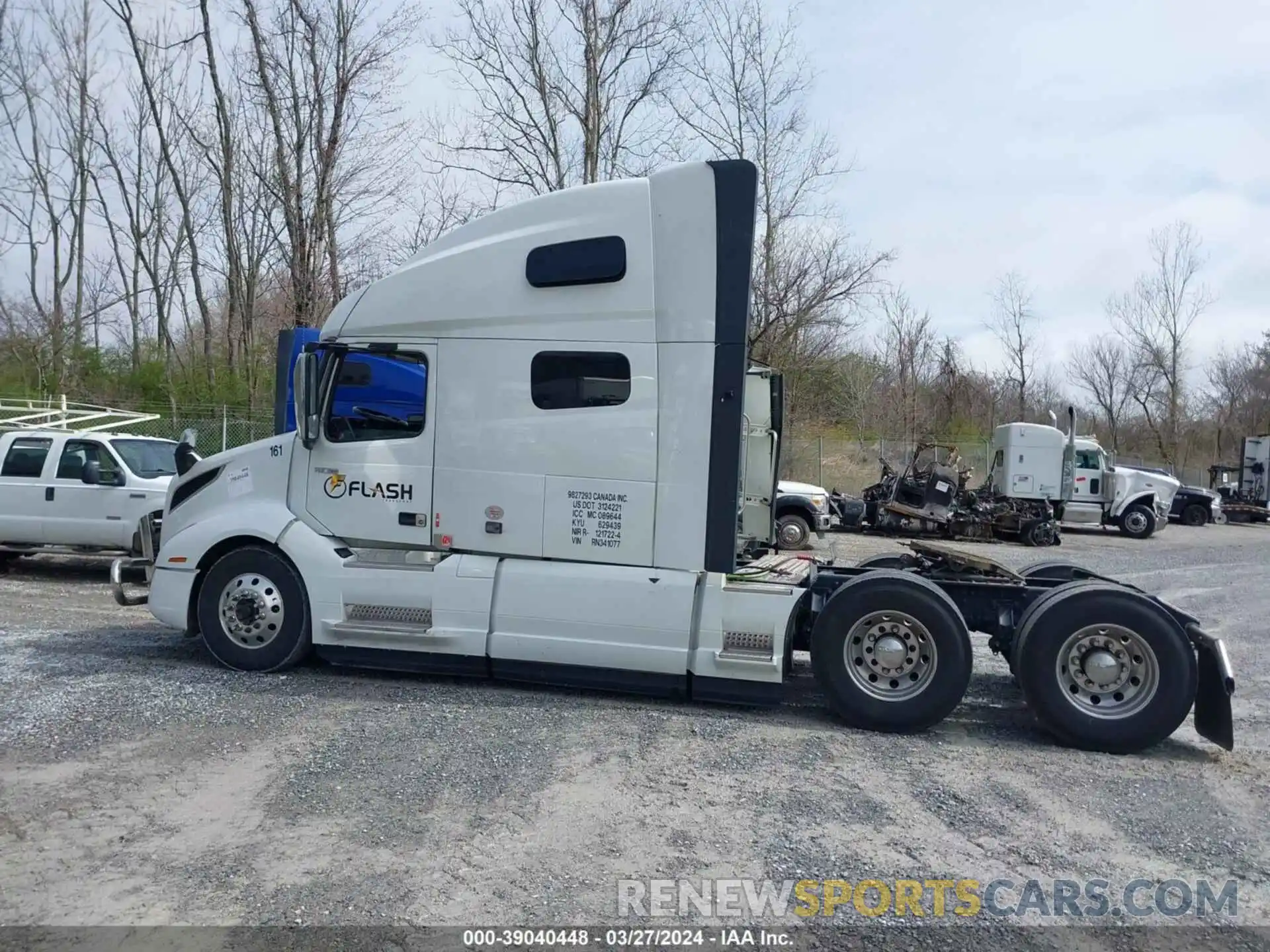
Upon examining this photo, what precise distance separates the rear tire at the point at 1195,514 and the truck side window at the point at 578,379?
29599 mm

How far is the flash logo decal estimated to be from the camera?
7680 mm

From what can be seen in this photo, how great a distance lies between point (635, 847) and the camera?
4.61 metres

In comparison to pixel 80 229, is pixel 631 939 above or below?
below

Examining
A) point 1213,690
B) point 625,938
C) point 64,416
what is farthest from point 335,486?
point 64,416

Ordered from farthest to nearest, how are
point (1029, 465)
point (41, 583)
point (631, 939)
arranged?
point (1029, 465), point (41, 583), point (631, 939)

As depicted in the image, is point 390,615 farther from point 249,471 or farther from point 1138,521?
point 1138,521

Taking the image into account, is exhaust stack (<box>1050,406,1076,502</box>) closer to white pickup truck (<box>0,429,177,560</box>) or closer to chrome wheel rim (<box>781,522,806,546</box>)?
chrome wheel rim (<box>781,522,806,546</box>)

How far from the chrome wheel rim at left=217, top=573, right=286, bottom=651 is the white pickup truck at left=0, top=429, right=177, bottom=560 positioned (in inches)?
223

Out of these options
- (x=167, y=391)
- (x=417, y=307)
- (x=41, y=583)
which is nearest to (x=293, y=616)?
(x=417, y=307)

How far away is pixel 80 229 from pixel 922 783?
3734 cm

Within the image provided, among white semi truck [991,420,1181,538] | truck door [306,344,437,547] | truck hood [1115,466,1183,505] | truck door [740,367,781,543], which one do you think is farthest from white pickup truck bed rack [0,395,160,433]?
truck hood [1115,466,1183,505]

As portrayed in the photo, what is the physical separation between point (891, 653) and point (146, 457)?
34.8 ft

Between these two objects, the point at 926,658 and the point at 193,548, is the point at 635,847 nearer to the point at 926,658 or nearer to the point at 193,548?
the point at 926,658

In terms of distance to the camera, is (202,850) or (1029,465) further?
(1029,465)
